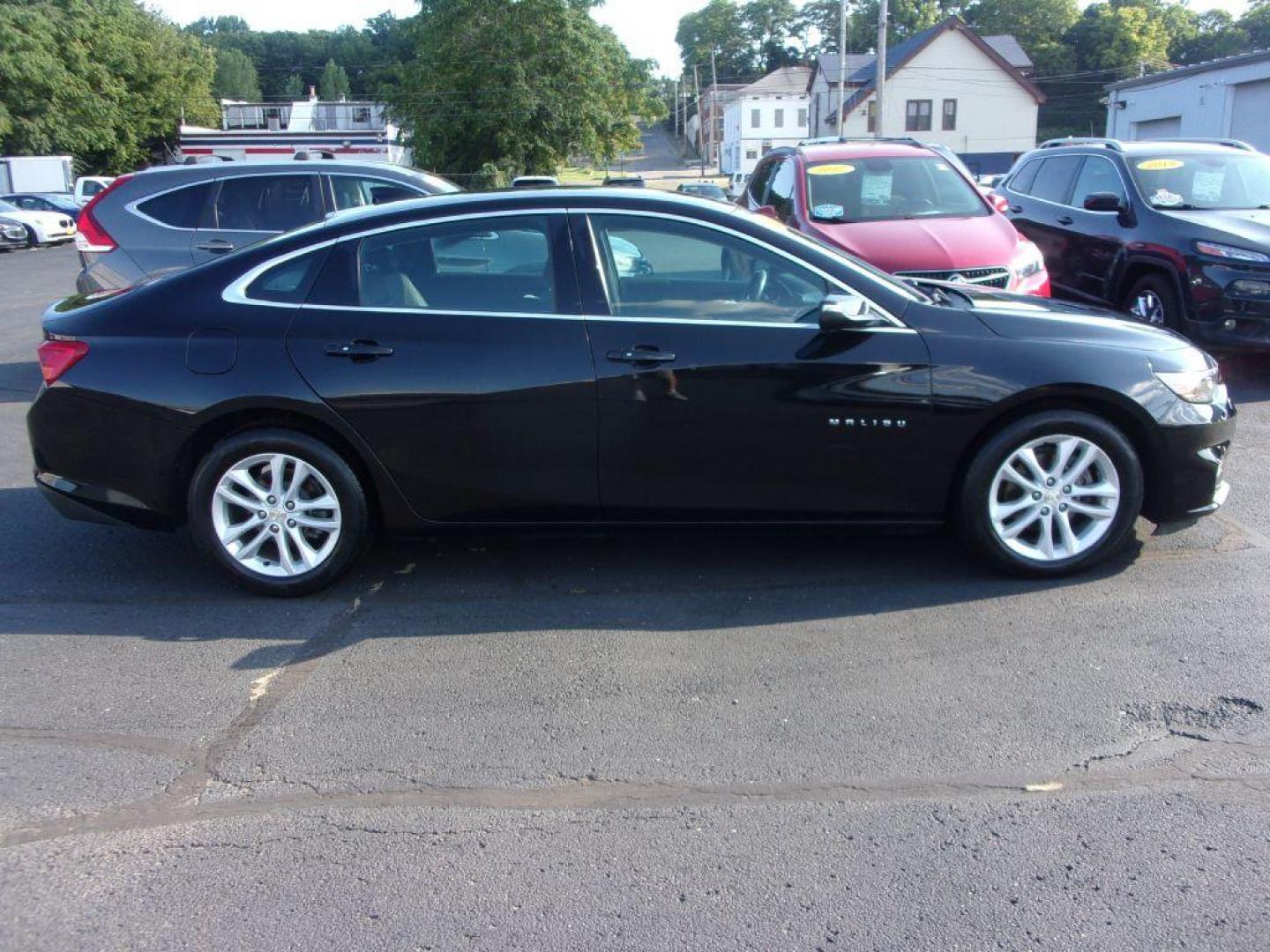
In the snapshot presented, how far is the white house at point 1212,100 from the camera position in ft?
100

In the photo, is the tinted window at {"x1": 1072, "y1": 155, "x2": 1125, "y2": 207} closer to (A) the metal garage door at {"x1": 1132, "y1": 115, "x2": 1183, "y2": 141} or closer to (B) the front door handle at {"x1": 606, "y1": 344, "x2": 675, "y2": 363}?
(B) the front door handle at {"x1": 606, "y1": 344, "x2": 675, "y2": 363}

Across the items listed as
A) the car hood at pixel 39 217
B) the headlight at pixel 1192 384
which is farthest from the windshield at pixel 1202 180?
the car hood at pixel 39 217

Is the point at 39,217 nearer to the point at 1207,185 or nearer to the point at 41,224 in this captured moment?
the point at 41,224

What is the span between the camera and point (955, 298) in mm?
5191

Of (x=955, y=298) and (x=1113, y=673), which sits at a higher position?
(x=955, y=298)

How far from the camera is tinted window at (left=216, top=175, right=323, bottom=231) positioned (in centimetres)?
910

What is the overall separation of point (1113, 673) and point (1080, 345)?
1.44 metres

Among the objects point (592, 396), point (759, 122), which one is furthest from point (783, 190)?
point (759, 122)

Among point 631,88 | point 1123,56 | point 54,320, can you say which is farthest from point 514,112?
point 1123,56

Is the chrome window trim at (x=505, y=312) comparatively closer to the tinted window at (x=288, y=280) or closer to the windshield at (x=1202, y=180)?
the tinted window at (x=288, y=280)

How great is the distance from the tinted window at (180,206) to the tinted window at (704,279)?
5516mm

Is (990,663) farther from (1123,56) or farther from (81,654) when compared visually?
(1123,56)

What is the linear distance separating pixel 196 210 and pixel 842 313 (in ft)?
21.1

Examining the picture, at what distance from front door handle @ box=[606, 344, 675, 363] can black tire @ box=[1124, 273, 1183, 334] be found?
212 inches
